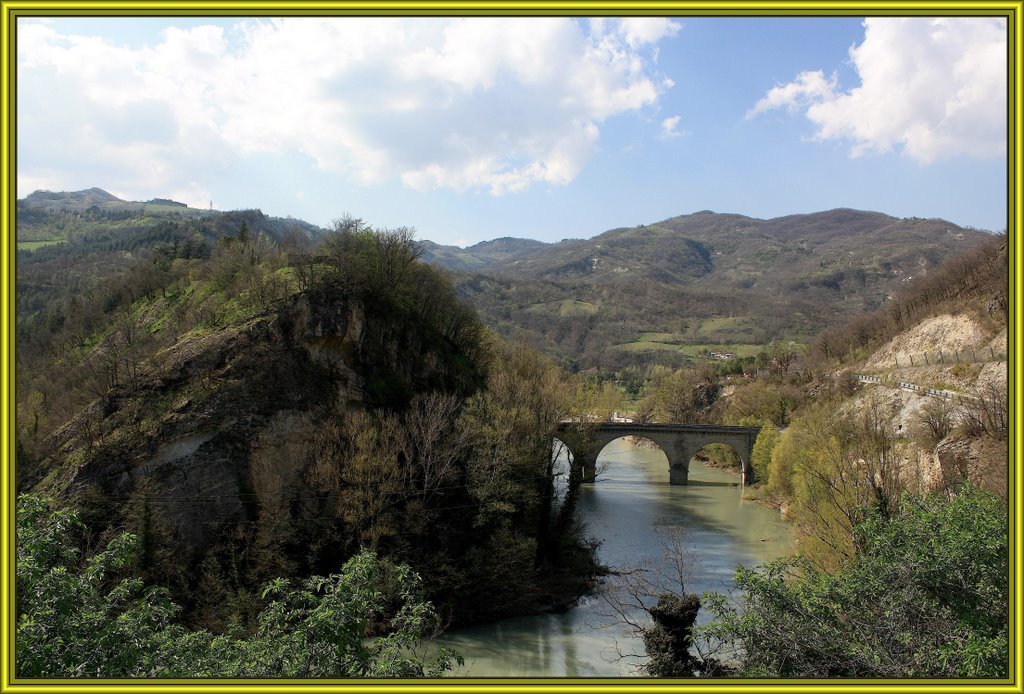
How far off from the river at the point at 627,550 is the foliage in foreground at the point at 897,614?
5.45m

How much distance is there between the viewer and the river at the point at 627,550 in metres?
22.4

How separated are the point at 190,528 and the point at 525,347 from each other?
25735mm

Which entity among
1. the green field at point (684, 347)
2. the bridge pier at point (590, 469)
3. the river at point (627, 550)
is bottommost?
the river at point (627, 550)

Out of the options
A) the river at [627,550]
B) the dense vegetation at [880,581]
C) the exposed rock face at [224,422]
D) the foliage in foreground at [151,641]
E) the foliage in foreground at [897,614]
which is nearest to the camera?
the foliage in foreground at [151,641]

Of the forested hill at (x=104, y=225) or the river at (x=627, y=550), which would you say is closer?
the river at (x=627, y=550)

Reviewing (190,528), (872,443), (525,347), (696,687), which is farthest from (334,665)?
(525,347)

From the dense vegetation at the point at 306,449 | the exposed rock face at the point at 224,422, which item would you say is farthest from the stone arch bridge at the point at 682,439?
the exposed rock face at the point at 224,422

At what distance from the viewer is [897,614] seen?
39.6ft

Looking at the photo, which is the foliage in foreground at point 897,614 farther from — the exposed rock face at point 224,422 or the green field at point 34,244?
the green field at point 34,244

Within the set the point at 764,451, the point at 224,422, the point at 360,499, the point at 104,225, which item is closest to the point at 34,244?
the point at 104,225

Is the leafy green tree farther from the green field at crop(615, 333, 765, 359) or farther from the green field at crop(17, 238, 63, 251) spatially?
the green field at crop(17, 238, 63, 251)

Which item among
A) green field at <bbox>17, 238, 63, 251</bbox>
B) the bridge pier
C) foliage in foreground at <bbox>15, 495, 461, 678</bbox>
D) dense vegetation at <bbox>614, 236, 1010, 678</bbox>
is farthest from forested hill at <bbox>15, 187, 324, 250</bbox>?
foliage in foreground at <bbox>15, 495, 461, 678</bbox>

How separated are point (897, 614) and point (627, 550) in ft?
77.6

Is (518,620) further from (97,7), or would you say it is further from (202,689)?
(97,7)
